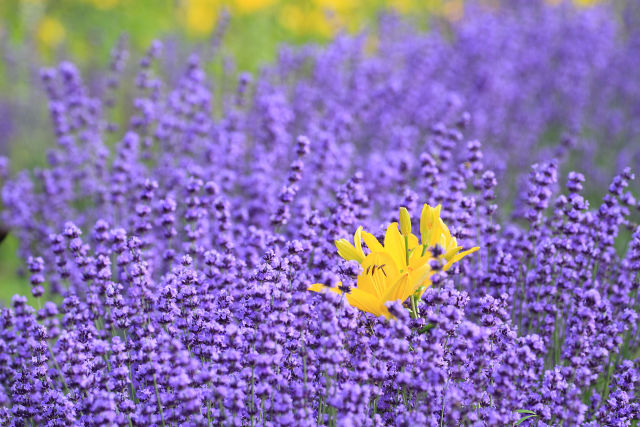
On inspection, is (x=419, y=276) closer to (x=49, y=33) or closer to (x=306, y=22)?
(x=49, y=33)

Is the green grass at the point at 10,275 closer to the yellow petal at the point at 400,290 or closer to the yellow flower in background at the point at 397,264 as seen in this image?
the yellow flower in background at the point at 397,264

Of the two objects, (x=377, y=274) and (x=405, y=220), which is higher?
(x=405, y=220)

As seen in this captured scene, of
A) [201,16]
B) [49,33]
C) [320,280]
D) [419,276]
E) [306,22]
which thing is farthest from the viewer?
[306,22]

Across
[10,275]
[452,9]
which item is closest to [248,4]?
[452,9]

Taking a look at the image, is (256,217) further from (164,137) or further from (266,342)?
(266,342)

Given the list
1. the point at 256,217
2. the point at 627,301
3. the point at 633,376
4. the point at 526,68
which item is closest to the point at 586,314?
the point at 633,376

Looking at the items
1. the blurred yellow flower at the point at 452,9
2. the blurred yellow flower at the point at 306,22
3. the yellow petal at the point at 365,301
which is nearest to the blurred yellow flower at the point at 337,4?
the blurred yellow flower at the point at 306,22

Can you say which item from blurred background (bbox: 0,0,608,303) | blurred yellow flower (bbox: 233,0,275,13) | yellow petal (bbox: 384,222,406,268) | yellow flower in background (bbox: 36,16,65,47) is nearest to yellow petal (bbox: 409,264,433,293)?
yellow petal (bbox: 384,222,406,268)

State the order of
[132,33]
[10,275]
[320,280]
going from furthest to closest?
[132,33]
[10,275]
[320,280]
